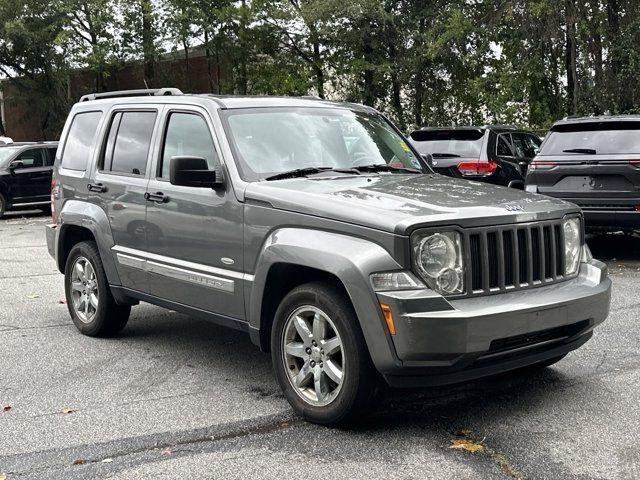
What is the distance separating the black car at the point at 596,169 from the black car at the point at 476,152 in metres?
2.10

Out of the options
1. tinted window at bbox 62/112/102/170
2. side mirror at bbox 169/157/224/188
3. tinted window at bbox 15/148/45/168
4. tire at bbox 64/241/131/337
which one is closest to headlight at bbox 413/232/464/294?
side mirror at bbox 169/157/224/188

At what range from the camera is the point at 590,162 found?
33.3ft

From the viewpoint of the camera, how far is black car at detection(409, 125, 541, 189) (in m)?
12.8

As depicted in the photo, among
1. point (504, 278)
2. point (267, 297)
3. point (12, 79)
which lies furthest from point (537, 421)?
point (12, 79)

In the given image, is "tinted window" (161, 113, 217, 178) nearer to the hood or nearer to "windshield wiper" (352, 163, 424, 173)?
the hood

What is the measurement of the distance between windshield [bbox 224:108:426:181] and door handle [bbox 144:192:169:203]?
711mm

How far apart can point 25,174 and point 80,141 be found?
13.0 metres

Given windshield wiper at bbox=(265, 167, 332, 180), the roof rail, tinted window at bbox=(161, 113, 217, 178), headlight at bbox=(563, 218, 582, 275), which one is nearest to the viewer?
headlight at bbox=(563, 218, 582, 275)

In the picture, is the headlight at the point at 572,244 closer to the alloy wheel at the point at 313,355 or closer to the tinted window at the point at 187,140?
the alloy wheel at the point at 313,355

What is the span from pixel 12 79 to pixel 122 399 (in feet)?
102

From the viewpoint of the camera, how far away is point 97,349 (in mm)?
6625

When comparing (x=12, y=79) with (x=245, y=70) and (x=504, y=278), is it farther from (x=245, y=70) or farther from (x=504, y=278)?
(x=504, y=278)

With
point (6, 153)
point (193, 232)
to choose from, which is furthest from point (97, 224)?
point (6, 153)

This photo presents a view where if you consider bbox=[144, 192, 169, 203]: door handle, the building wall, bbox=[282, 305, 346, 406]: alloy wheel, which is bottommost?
bbox=[282, 305, 346, 406]: alloy wheel
